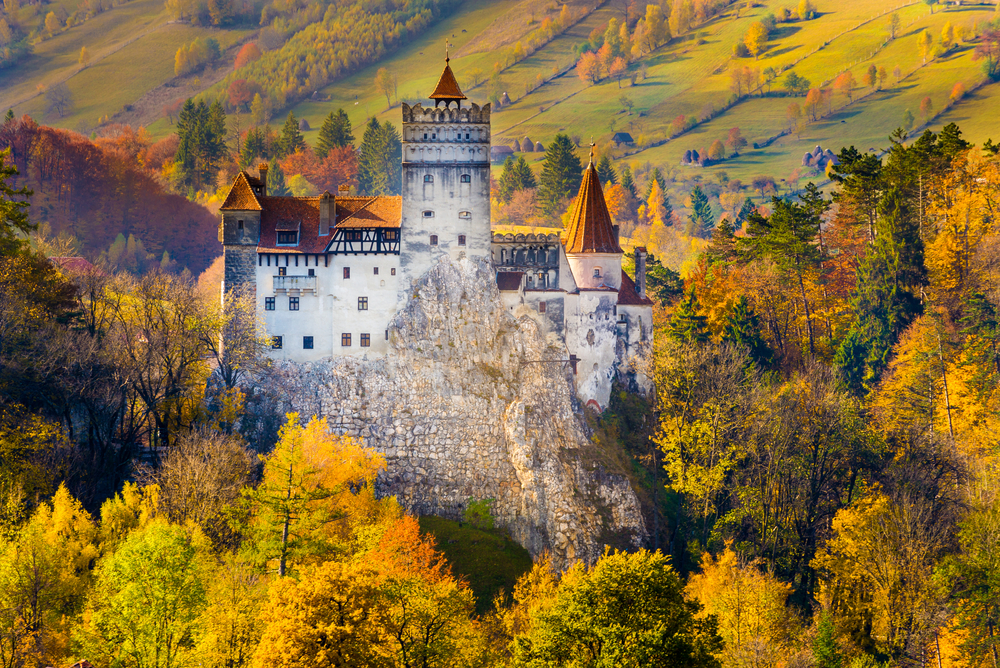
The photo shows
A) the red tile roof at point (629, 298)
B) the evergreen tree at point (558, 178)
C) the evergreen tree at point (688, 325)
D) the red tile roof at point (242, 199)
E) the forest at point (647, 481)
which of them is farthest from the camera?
the evergreen tree at point (558, 178)

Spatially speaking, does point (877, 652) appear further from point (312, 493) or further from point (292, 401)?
point (292, 401)

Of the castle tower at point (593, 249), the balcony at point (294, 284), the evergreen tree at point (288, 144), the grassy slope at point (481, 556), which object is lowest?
the grassy slope at point (481, 556)

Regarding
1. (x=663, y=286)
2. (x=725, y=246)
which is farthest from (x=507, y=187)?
(x=725, y=246)

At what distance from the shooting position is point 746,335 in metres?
76.2

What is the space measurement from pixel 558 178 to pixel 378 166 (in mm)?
Result: 18580

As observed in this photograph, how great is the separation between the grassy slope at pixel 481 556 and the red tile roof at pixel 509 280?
1488cm

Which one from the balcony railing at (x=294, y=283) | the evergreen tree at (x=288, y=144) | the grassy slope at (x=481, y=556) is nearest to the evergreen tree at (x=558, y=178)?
the evergreen tree at (x=288, y=144)

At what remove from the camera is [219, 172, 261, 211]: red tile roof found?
71.4 m

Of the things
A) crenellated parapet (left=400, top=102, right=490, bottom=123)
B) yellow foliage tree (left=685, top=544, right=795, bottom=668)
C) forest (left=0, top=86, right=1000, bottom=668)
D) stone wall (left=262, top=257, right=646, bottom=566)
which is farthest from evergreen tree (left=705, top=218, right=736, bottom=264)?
yellow foliage tree (left=685, top=544, right=795, bottom=668)

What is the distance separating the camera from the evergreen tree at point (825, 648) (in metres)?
55.2

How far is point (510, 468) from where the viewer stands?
231 ft

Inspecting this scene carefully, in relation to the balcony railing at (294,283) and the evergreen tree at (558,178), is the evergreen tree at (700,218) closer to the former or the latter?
the evergreen tree at (558,178)

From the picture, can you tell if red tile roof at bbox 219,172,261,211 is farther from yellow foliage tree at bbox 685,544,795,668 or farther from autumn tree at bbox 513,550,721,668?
autumn tree at bbox 513,550,721,668

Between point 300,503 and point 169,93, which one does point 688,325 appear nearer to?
point 300,503
